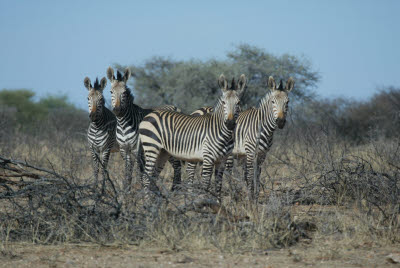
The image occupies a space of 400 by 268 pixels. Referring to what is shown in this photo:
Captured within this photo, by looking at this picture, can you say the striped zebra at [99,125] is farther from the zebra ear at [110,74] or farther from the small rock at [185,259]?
the small rock at [185,259]

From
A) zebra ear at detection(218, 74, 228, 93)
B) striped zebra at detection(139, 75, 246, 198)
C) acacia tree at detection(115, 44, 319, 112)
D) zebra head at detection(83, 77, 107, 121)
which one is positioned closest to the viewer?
striped zebra at detection(139, 75, 246, 198)

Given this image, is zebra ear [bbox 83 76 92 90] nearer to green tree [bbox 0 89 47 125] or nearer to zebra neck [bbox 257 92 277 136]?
zebra neck [bbox 257 92 277 136]

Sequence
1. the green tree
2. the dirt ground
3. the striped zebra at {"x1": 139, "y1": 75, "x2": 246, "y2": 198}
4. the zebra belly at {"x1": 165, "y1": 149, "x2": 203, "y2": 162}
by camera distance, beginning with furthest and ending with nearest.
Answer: the green tree → the zebra belly at {"x1": 165, "y1": 149, "x2": 203, "y2": 162} → the striped zebra at {"x1": 139, "y1": 75, "x2": 246, "y2": 198} → the dirt ground

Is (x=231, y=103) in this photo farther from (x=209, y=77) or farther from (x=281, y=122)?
(x=209, y=77)

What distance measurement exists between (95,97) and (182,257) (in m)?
4.68

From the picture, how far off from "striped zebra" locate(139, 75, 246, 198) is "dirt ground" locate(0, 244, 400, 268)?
2.05m

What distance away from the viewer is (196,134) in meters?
7.53

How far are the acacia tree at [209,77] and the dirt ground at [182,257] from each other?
47.6ft

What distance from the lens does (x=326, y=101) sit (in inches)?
945

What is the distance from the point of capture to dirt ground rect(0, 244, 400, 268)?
4395mm

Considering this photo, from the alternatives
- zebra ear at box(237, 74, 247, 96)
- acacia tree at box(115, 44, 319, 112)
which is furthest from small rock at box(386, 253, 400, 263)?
acacia tree at box(115, 44, 319, 112)

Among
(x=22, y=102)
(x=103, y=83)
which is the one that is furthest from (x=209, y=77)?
(x=22, y=102)

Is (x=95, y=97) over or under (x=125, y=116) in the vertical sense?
over

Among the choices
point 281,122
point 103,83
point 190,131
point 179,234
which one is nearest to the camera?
point 179,234
